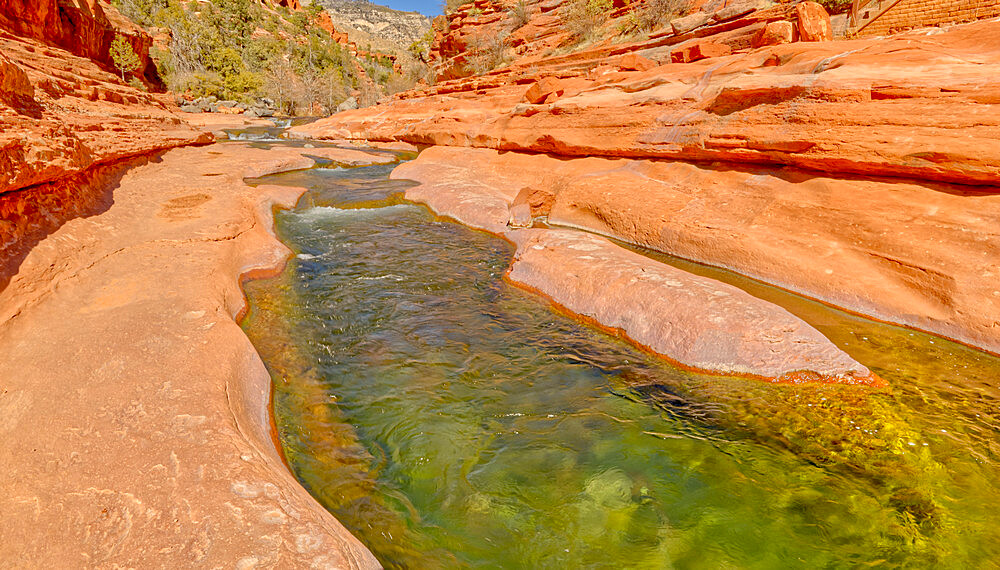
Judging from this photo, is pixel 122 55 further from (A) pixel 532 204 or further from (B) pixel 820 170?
(B) pixel 820 170

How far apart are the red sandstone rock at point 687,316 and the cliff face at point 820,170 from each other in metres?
1.72

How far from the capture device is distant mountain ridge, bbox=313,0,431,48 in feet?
352

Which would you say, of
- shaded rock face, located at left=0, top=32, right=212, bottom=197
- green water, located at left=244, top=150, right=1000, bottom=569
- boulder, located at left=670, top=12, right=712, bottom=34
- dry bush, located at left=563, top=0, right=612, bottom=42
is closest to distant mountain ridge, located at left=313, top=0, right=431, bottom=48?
dry bush, located at left=563, top=0, right=612, bottom=42

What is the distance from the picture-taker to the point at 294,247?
7.28 meters

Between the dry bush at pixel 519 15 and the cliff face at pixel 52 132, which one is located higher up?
the dry bush at pixel 519 15

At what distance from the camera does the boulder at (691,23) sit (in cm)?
1808

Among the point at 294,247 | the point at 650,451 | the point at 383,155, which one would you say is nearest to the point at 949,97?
the point at 650,451

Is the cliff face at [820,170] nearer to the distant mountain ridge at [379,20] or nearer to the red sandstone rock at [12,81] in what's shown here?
the red sandstone rock at [12,81]

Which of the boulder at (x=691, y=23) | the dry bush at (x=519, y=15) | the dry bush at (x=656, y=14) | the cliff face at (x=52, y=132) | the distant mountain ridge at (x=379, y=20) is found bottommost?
the cliff face at (x=52, y=132)

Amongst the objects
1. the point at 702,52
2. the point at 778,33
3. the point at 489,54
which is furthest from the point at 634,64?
the point at 489,54

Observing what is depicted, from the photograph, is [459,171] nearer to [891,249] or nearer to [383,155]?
[383,155]

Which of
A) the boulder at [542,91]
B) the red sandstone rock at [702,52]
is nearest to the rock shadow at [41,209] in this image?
the boulder at [542,91]

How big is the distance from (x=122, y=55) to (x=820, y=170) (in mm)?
38025

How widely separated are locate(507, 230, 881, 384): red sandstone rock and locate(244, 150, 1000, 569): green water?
0.18m
